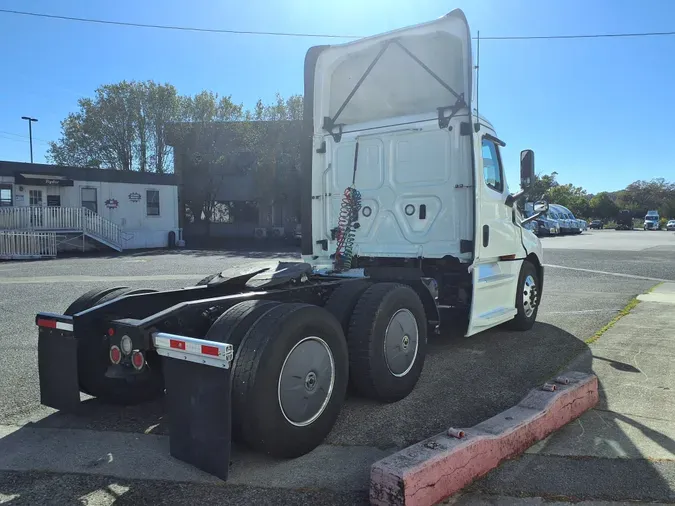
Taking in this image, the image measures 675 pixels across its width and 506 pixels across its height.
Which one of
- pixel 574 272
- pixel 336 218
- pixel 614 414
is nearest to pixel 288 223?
pixel 574 272

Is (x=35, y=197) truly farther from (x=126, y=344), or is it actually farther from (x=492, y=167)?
(x=126, y=344)

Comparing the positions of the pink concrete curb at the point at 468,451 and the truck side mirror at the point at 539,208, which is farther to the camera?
the truck side mirror at the point at 539,208

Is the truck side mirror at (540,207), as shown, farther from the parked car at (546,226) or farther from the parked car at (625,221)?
the parked car at (625,221)

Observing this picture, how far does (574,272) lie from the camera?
48.4 feet

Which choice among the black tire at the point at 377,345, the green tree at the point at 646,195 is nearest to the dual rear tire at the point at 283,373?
the black tire at the point at 377,345

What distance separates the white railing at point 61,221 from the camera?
21.3 meters

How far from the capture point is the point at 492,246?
5914mm

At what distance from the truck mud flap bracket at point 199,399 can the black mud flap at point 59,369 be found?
1.01m

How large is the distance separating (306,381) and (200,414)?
29.1 inches

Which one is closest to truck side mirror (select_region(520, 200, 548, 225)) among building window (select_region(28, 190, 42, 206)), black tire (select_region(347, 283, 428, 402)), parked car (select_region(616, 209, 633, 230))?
black tire (select_region(347, 283, 428, 402))

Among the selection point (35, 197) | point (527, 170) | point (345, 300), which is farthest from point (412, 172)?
point (35, 197)

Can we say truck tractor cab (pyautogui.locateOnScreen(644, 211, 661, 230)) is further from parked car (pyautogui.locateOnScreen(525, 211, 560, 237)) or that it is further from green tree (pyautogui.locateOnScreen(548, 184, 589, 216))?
parked car (pyautogui.locateOnScreen(525, 211, 560, 237))

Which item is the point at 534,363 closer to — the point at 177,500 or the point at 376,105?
the point at 376,105

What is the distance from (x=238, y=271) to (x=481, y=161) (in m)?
2.91
